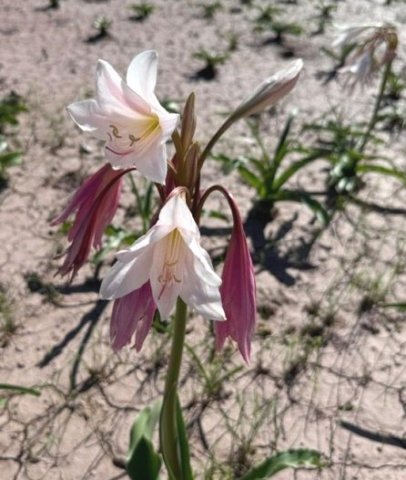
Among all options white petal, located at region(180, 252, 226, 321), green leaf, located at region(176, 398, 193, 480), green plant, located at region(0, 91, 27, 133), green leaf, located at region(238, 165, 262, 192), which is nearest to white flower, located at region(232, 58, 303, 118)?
white petal, located at region(180, 252, 226, 321)

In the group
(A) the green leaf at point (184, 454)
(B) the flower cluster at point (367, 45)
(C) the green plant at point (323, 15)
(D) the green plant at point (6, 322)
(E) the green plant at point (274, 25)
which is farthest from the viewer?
(C) the green plant at point (323, 15)

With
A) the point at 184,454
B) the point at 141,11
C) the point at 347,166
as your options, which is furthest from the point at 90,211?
the point at 141,11

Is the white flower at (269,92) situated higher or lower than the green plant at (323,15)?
higher

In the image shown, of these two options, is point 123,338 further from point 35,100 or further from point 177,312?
point 35,100

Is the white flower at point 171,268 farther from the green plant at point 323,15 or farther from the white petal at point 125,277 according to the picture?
the green plant at point 323,15

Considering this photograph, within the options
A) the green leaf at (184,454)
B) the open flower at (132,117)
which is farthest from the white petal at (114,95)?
the green leaf at (184,454)

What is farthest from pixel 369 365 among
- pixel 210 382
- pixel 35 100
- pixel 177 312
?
pixel 35 100

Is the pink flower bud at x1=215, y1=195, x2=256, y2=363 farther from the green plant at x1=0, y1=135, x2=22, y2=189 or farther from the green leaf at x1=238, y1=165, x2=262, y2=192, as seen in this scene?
the green plant at x1=0, y1=135, x2=22, y2=189
